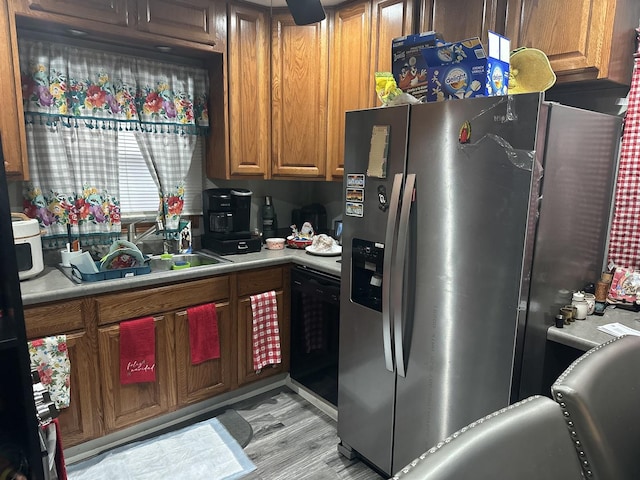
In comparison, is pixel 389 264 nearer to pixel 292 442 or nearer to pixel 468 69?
pixel 468 69

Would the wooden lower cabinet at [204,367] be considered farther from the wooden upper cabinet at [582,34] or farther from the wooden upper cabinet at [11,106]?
the wooden upper cabinet at [582,34]

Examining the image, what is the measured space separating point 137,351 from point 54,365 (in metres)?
0.37

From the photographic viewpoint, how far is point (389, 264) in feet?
5.77

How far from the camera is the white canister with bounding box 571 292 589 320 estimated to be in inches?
65.6

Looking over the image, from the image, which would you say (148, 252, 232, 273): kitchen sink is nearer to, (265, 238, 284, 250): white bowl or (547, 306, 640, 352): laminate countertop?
(265, 238, 284, 250): white bowl

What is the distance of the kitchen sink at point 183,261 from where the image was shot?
8.18ft

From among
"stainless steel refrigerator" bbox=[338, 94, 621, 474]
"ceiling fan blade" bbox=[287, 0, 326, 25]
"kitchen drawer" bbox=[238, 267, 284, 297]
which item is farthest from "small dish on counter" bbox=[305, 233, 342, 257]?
"ceiling fan blade" bbox=[287, 0, 326, 25]

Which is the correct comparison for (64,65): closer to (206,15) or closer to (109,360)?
(206,15)

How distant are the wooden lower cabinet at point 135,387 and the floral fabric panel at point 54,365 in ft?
0.54

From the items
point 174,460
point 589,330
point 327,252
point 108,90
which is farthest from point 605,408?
point 108,90

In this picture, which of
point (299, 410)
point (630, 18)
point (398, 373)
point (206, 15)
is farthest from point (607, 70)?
point (299, 410)

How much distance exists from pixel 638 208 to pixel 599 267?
0.94 ft

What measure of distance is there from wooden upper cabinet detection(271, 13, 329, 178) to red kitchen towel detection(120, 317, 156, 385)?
1256 millimetres

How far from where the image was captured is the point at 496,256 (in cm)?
149
